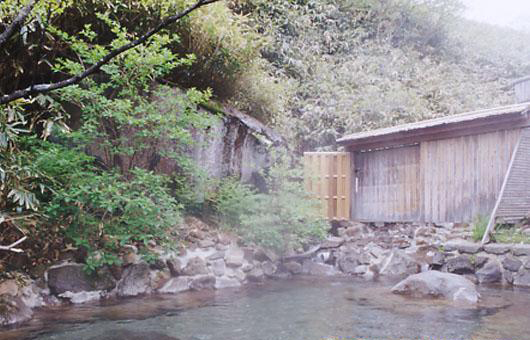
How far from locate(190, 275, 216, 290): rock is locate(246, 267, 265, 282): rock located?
790 mm

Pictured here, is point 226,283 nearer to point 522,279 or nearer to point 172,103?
point 172,103

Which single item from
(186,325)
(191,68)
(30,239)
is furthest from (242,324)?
(191,68)

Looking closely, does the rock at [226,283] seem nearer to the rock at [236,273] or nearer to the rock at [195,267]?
the rock at [236,273]

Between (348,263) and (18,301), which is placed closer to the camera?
(18,301)

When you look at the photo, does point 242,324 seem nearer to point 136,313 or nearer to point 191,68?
point 136,313

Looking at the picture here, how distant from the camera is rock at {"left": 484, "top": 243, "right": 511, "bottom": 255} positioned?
6.96 meters

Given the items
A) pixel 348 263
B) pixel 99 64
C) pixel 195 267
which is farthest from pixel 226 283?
pixel 99 64

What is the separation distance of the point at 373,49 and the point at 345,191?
6.74 m

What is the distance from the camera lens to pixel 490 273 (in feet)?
23.2

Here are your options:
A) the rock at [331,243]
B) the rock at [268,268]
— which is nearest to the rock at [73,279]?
the rock at [268,268]

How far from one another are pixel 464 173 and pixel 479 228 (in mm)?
1090

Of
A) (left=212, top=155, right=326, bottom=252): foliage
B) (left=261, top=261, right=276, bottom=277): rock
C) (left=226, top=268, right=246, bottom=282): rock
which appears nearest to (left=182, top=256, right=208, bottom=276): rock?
(left=226, top=268, right=246, bottom=282): rock

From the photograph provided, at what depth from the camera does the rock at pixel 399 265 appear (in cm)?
818

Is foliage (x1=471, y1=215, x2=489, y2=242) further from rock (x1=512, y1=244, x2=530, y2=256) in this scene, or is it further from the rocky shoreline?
rock (x1=512, y1=244, x2=530, y2=256)
